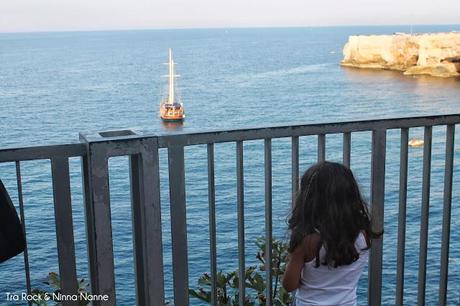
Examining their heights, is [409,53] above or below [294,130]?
below

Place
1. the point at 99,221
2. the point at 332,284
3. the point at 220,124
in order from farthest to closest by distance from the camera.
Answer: the point at 220,124 → the point at 99,221 → the point at 332,284

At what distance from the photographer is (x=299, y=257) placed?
249 cm

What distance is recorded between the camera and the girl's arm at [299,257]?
2.47 m

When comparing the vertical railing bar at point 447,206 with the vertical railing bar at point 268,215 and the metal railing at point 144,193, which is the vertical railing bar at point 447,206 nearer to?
the metal railing at point 144,193

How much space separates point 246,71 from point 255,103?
32.4m

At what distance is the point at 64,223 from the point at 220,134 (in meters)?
0.74

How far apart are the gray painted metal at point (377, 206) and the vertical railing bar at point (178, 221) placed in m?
0.91

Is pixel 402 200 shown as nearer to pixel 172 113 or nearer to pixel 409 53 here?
pixel 172 113

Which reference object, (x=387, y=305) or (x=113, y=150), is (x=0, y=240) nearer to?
(x=113, y=150)

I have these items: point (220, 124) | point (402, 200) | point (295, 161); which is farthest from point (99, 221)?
point (220, 124)

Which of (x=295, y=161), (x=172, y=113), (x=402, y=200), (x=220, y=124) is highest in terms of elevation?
(x=295, y=161)

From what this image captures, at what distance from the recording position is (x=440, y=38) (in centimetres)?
7075

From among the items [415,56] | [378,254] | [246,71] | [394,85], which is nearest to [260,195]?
[378,254]

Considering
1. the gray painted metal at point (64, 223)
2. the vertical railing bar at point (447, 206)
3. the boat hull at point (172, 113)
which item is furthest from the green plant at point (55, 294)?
the boat hull at point (172, 113)
